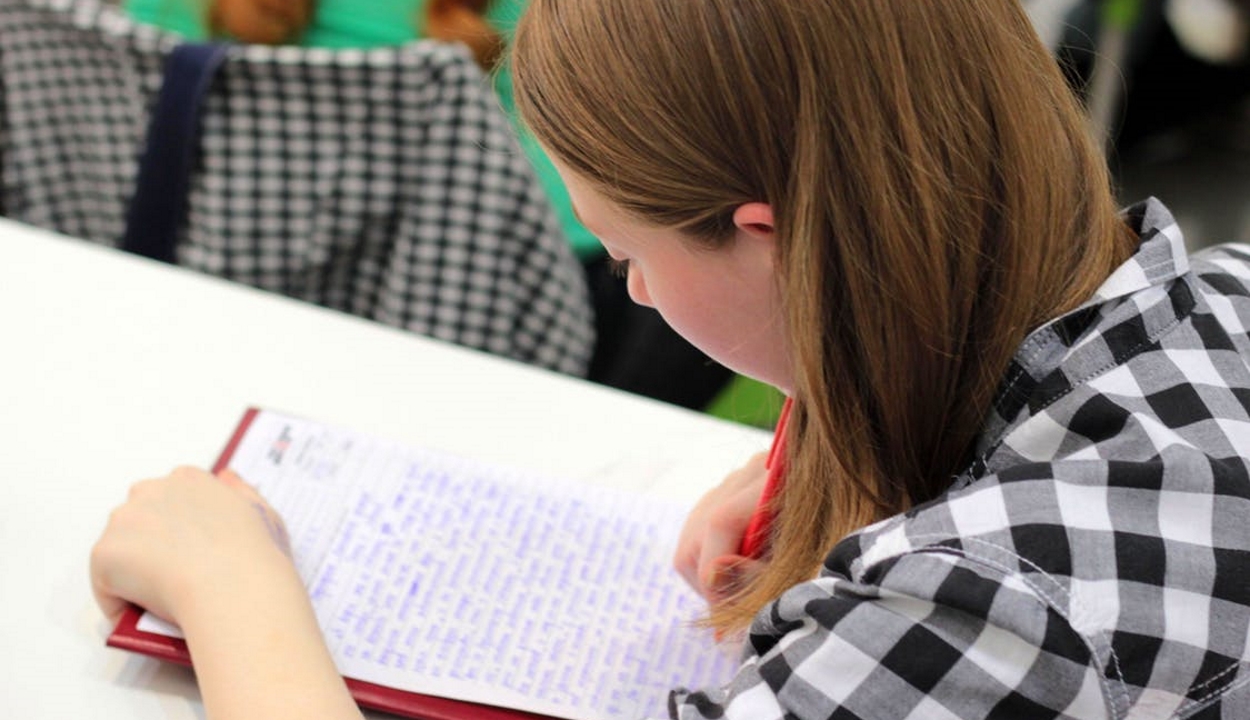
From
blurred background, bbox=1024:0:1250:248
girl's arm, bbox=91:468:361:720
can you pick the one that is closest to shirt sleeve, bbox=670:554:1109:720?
girl's arm, bbox=91:468:361:720

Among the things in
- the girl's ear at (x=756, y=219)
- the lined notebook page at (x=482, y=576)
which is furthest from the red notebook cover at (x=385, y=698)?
the girl's ear at (x=756, y=219)

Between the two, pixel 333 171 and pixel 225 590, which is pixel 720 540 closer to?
pixel 225 590

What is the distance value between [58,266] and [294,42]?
15.5 inches

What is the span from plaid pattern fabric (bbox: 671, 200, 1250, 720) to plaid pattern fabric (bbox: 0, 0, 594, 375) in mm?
631

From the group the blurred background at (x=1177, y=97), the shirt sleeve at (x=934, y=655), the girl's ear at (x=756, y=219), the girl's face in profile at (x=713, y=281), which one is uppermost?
the girl's ear at (x=756, y=219)

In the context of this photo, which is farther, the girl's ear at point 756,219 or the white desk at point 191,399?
the white desk at point 191,399

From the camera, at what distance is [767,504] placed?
2.49ft

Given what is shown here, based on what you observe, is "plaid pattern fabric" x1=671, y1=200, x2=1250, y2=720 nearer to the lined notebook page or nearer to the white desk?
the lined notebook page

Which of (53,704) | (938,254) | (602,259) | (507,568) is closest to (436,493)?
(507,568)

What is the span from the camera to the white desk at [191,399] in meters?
0.84

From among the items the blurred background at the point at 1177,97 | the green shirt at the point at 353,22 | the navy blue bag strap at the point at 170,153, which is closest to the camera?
the navy blue bag strap at the point at 170,153

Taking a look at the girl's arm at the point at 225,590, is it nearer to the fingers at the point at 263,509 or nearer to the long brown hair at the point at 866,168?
the fingers at the point at 263,509

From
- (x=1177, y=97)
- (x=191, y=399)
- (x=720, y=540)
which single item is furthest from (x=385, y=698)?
(x=1177, y=97)

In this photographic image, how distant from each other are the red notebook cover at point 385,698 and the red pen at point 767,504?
0.53 feet
